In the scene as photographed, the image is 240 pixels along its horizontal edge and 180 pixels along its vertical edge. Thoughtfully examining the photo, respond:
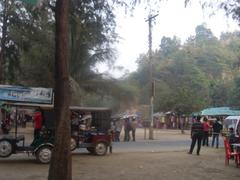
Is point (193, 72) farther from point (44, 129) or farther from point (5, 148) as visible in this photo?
point (5, 148)

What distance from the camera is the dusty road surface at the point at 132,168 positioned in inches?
565

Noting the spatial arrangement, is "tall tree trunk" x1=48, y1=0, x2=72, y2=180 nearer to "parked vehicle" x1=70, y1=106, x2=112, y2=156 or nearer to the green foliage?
"parked vehicle" x1=70, y1=106, x2=112, y2=156

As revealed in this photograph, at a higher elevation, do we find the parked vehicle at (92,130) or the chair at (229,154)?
the parked vehicle at (92,130)

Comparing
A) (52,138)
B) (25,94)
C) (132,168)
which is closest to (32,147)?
(52,138)

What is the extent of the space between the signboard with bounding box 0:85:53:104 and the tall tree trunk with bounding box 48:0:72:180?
5.74m

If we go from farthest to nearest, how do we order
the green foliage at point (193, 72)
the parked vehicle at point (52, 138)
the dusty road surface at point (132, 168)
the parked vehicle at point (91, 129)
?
the green foliage at point (193, 72) → the parked vehicle at point (91, 129) → the parked vehicle at point (52, 138) → the dusty road surface at point (132, 168)

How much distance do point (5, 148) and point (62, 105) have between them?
22.1 feet

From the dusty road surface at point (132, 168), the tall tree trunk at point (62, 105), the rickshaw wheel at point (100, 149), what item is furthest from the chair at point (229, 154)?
the tall tree trunk at point (62, 105)

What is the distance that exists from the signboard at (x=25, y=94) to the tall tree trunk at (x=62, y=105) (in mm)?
5739

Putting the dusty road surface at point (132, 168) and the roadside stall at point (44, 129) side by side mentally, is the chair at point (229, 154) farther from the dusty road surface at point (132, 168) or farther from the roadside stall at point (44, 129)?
the roadside stall at point (44, 129)

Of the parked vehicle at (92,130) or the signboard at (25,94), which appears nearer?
the signboard at (25,94)

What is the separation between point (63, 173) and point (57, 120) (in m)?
1.27

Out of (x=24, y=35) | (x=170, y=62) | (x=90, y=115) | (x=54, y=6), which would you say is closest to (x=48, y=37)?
(x=24, y=35)

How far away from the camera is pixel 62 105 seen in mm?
11680
